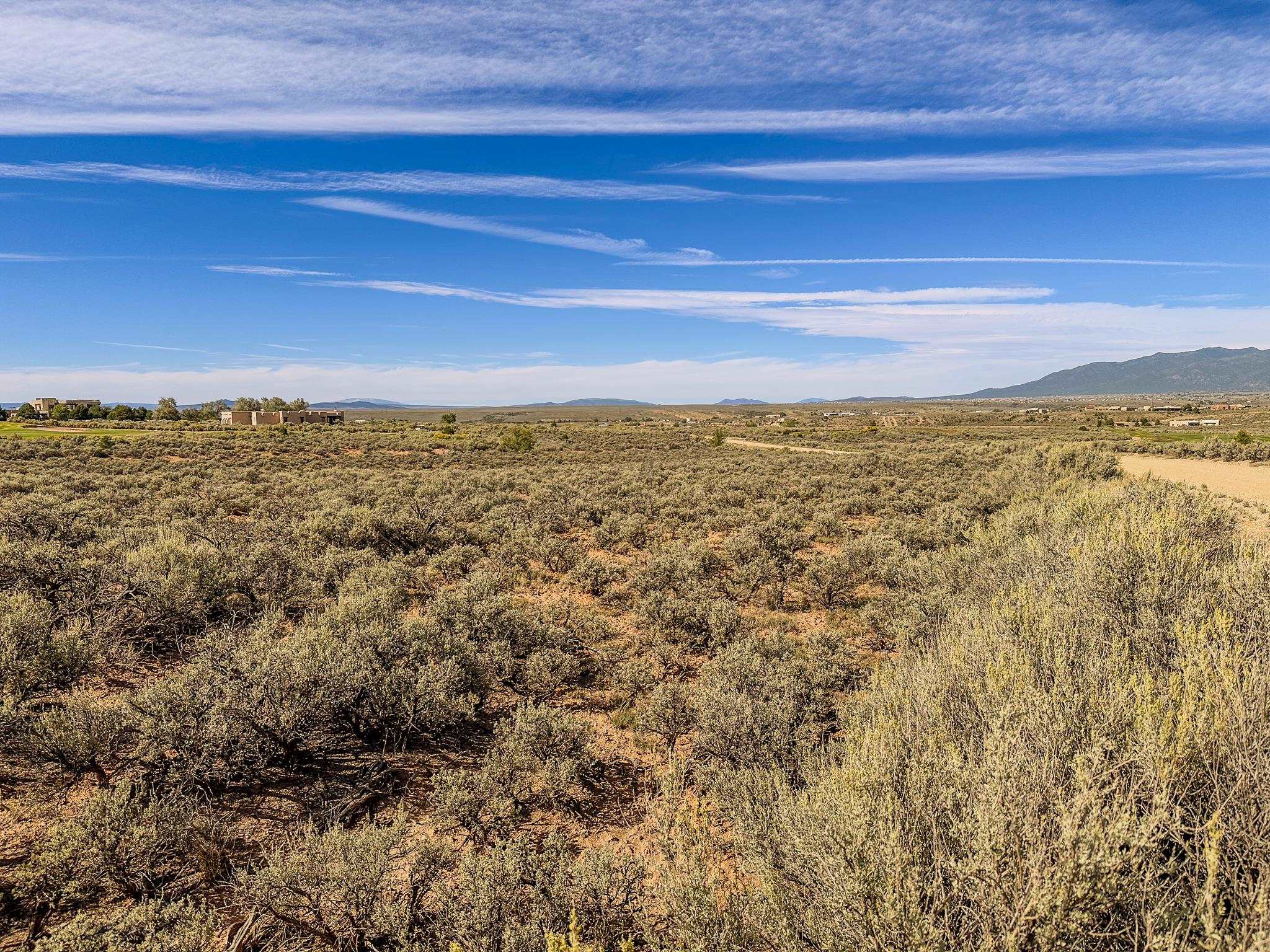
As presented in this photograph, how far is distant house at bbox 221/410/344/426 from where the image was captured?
7125 cm

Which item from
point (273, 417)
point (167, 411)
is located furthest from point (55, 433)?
point (167, 411)

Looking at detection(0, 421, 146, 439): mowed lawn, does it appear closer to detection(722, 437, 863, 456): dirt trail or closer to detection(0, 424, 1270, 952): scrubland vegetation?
detection(0, 424, 1270, 952): scrubland vegetation

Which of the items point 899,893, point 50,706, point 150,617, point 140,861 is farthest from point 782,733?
point 150,617

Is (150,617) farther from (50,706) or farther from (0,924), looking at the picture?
(0,924)

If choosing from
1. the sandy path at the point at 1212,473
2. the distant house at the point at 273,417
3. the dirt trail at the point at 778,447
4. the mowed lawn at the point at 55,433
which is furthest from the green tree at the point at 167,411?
the sandy path at the point at 1212,473

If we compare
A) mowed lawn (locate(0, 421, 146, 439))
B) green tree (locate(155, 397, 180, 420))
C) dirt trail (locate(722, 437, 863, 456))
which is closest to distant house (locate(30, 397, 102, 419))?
green tree (locate(155, 397, 180, 420))

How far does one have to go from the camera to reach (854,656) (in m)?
A: 7.94

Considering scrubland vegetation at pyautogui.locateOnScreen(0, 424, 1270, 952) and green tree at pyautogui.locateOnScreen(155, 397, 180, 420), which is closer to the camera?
scrubland vegetation at pyautogui.locateOnScreen(0, 424, 1270, 952)

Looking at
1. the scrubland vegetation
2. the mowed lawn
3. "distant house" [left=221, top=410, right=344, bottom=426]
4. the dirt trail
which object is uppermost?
"distant house" [left=221, top=410, right=344, bottom=426]

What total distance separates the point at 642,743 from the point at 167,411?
113088 mm

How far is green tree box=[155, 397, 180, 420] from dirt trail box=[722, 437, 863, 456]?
3268 inches

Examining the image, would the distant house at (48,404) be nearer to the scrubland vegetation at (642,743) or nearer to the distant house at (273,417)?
the distant house at (273,417)

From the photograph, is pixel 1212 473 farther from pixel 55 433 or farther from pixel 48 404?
pixel 48 404

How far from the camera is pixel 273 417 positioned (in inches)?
2881
